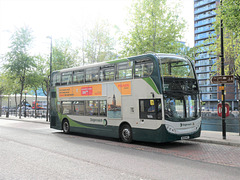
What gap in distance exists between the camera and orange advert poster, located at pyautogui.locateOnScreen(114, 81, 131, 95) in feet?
39.5

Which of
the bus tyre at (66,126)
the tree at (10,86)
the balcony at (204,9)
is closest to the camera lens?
the bus tyre at (66,126)

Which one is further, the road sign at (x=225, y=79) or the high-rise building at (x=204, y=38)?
the high-rise building at (x=204, y=38)

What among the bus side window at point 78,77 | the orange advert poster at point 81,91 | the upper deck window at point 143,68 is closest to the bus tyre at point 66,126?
the orange advert poster at point 81,91

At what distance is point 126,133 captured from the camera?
12.2 metres

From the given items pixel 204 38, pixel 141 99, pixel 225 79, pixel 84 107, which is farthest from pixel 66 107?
pixel 204 38

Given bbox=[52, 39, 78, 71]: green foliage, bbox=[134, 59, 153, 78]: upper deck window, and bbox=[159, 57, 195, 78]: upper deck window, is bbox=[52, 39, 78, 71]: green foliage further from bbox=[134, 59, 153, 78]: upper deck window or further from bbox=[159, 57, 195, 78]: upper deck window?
bbox=[159, 57, 195, 78]: upper deck window

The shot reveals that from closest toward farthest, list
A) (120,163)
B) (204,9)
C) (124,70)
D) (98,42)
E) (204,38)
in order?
(120,163)
(124,70)
(98,42)
(204,38)
(204,9)

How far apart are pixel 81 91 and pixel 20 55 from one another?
20139 mm

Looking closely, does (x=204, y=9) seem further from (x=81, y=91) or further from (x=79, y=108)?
(x=79, y=108)

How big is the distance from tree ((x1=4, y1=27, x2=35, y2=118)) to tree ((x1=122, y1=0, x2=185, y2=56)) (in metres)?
15.7

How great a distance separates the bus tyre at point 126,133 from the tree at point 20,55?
75.8 feet

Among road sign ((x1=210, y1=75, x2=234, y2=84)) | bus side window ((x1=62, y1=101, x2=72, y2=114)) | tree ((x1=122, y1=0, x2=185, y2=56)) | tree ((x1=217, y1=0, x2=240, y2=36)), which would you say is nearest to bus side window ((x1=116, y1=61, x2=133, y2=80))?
road sign ((x1=210, y1=75, x2=234, y2=84))

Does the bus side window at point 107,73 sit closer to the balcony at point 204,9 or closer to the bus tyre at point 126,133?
the bus tyre at point 126,133

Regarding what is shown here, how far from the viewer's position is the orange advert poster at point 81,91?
45.2ft
